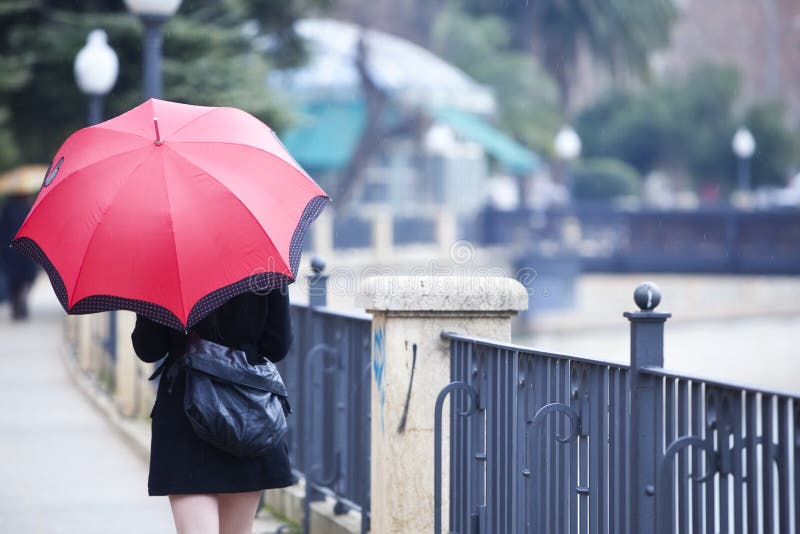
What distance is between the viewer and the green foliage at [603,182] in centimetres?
5588

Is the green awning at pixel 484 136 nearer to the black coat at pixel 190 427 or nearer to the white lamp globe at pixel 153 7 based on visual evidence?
the white lamp globe at pixel 153 7

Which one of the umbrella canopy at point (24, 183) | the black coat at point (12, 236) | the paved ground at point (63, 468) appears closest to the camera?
the paved ground at point (63, 468)

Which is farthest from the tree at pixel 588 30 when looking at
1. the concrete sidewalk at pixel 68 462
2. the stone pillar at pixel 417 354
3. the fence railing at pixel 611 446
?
the fence railing at pixel 611 446

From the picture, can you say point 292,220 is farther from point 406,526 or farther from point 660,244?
point 660,244

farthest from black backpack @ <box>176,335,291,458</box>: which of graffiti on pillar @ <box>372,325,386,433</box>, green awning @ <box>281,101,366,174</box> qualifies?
green awning @ <box>281,101,366,174</box>

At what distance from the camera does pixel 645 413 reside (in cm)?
365

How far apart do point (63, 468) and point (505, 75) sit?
43.8 meters

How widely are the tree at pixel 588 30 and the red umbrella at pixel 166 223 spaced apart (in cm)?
5850

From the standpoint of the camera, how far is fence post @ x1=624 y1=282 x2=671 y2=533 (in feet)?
11.9

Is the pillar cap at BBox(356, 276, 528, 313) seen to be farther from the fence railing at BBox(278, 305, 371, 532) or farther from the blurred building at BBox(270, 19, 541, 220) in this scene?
the blurred building at BBox(270, 19, 541, 220)

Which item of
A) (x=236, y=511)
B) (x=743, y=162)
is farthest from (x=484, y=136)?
(x=236, y=511)

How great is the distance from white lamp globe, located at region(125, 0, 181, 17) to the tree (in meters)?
53.3

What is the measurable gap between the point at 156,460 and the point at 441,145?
32906 millimetres

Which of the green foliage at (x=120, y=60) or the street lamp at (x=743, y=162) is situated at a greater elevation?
the street lamp at (x=743, y=162)
